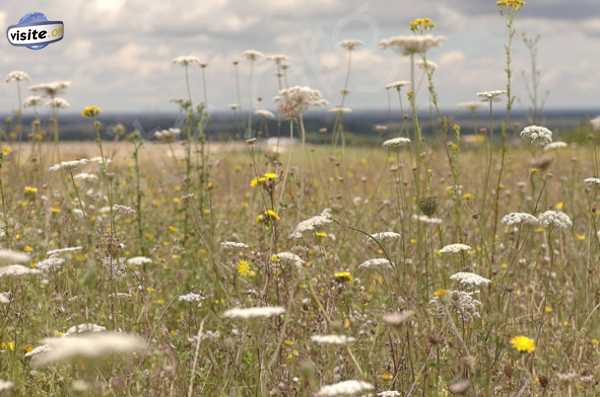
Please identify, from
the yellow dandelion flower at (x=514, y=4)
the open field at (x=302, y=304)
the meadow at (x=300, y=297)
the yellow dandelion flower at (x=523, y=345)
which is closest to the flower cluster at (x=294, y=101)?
the meadow at (x=300, y=297)

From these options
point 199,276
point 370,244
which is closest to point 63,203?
point 199,276

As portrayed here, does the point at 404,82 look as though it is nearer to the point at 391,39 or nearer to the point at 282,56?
the point at 391,39

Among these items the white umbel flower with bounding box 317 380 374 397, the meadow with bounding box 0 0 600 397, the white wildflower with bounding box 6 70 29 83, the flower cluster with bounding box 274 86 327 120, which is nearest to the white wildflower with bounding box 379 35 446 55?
the meadow with bounding box 0 0 600 397

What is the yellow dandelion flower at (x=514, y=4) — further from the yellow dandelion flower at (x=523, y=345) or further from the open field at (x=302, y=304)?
the yellow dandelion flower at (x=523, y=345)

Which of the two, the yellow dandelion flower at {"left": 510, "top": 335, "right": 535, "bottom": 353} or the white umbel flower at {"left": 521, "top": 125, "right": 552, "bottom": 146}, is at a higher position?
the white umbel flower at {"left": 521, "top": 125, "right": 552, "bottom": 146}

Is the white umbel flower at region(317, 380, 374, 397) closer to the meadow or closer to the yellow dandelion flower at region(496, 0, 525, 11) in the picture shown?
the meadow

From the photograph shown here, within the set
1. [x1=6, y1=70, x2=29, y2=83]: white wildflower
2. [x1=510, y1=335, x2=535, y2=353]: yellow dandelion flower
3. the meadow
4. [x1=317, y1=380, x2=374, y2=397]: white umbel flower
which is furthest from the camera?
[x1=6, y1=70, x2=29, y2=83]: white wildflower

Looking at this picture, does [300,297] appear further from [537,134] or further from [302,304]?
[537,134]

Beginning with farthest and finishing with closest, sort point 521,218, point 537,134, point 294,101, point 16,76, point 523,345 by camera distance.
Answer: point 16,76, point 294,101, point 537,134, point 521,218, point 523,345

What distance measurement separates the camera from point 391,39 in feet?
11.3

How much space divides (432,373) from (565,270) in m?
2.44

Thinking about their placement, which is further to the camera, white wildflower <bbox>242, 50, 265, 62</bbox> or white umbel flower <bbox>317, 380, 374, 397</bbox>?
white wildflower <bbox>242, 50, 265, 62</bbox>

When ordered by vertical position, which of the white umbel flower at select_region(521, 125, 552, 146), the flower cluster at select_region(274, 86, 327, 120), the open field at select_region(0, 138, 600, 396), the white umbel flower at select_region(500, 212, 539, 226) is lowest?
the open field at select_region(0, 138, 600, 396)

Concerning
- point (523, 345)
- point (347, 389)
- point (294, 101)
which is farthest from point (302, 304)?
point (347, 389)
